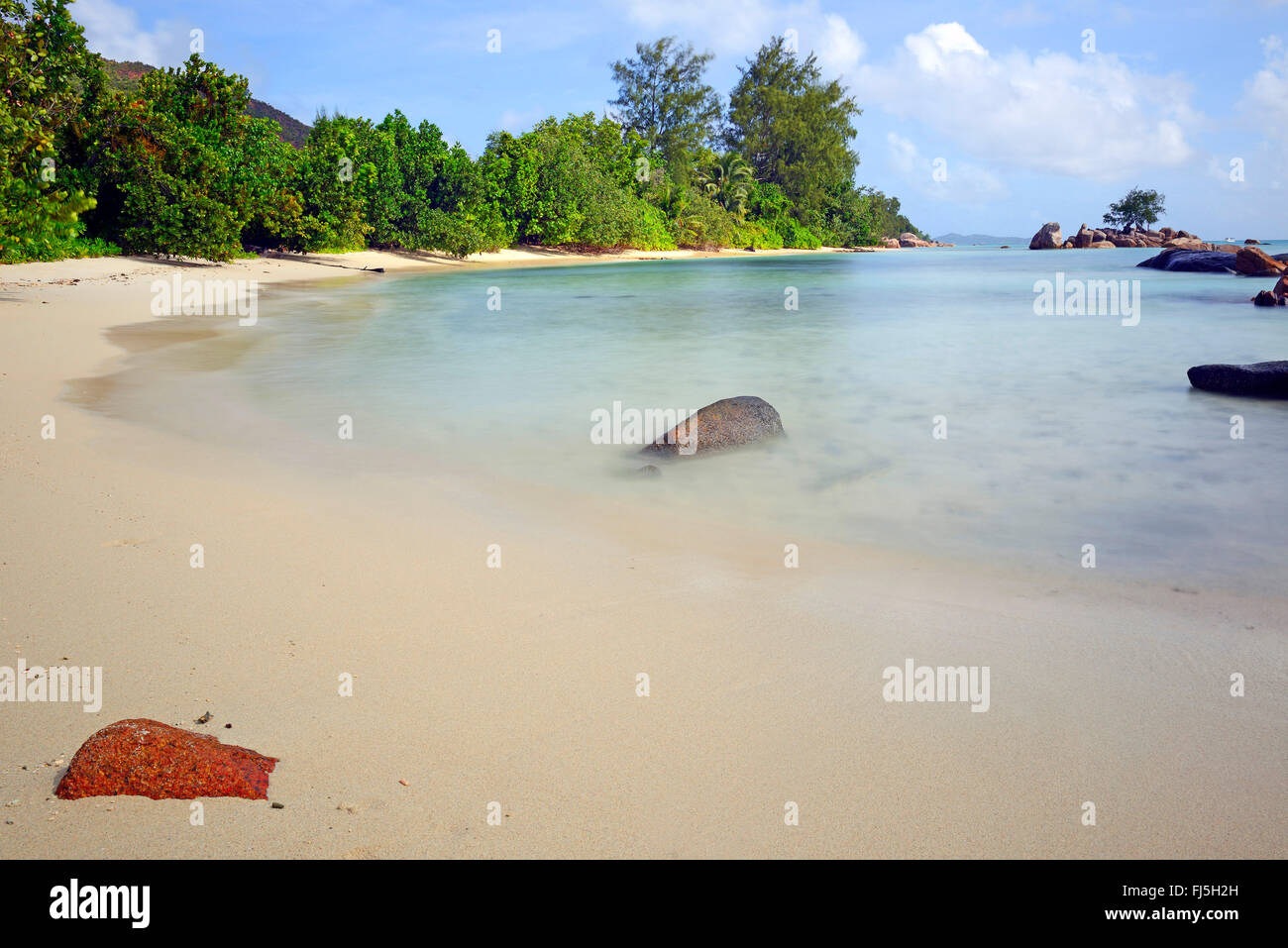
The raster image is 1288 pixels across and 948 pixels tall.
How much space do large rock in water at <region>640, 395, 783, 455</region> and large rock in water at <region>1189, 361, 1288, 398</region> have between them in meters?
5.83

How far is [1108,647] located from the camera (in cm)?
356

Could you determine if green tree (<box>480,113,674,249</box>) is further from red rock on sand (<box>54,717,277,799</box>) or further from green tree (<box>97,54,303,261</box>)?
red rock on sand (<box>54,717,277,799</box>)

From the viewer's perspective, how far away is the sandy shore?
7.65 ft

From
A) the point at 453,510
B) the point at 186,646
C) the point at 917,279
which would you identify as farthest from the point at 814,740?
the point at 917,279

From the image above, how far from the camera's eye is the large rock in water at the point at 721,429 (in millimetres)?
6922

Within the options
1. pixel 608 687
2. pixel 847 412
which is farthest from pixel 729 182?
pixel 608 687

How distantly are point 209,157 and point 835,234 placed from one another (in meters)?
62.8

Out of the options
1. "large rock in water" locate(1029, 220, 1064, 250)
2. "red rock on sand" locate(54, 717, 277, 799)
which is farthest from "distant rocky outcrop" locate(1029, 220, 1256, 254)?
"red rock on sand" locate(54, 717, 277, 799)

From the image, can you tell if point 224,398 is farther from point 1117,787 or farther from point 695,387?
point 1117,787

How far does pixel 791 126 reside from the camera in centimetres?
7050

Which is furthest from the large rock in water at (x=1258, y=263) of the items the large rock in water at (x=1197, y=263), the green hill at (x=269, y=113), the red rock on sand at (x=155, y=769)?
the green hill at (x=269, y=113)

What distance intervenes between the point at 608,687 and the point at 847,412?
7.02 m

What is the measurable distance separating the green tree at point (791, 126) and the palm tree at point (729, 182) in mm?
6590

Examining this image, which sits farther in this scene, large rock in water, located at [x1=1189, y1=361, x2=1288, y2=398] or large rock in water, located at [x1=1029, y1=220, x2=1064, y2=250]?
large rock in water, located at [x1=1029, y1=220, x2=1064, y2=250]
